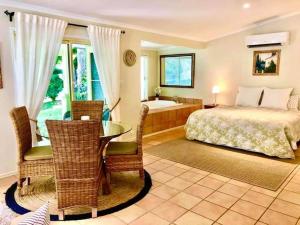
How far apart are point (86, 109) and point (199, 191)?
1935 mm

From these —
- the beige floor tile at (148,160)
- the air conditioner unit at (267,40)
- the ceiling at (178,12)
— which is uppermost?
the ceiling at (178,12)

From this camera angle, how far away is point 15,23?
3.19 m

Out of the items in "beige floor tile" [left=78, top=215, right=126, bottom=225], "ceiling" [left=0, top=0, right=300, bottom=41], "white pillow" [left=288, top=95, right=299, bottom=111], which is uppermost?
"ceiling" [left=0, top=0, right=300, bottom=41]

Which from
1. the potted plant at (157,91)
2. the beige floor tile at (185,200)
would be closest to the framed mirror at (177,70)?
the potted plant at (157,91)

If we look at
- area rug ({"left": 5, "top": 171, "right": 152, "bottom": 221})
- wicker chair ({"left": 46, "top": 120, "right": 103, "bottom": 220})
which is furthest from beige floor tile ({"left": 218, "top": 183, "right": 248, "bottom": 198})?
wicker chair ({"left": 46, "top": 120, "right": 103, "bottom": 220})

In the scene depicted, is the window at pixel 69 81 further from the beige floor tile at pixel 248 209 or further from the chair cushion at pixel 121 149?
the beige floor tile at pixel 248 209

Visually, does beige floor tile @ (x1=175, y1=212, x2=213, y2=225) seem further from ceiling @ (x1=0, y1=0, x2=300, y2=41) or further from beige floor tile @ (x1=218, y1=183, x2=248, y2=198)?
ceiling @ (x1=0, y1=0, x2=300, y2=41)

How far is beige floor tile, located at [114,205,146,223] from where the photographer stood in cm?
241

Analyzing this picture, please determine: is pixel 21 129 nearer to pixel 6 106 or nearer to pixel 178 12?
pixel 6 106

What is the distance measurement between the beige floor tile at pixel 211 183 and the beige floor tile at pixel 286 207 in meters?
0.66

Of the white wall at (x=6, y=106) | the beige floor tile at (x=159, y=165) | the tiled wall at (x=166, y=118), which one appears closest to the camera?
the white wall at (x=6, y=106)

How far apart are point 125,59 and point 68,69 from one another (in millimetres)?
1139

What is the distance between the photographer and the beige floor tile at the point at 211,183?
3086mm

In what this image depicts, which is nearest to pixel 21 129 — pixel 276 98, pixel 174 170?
pixel 174 170
